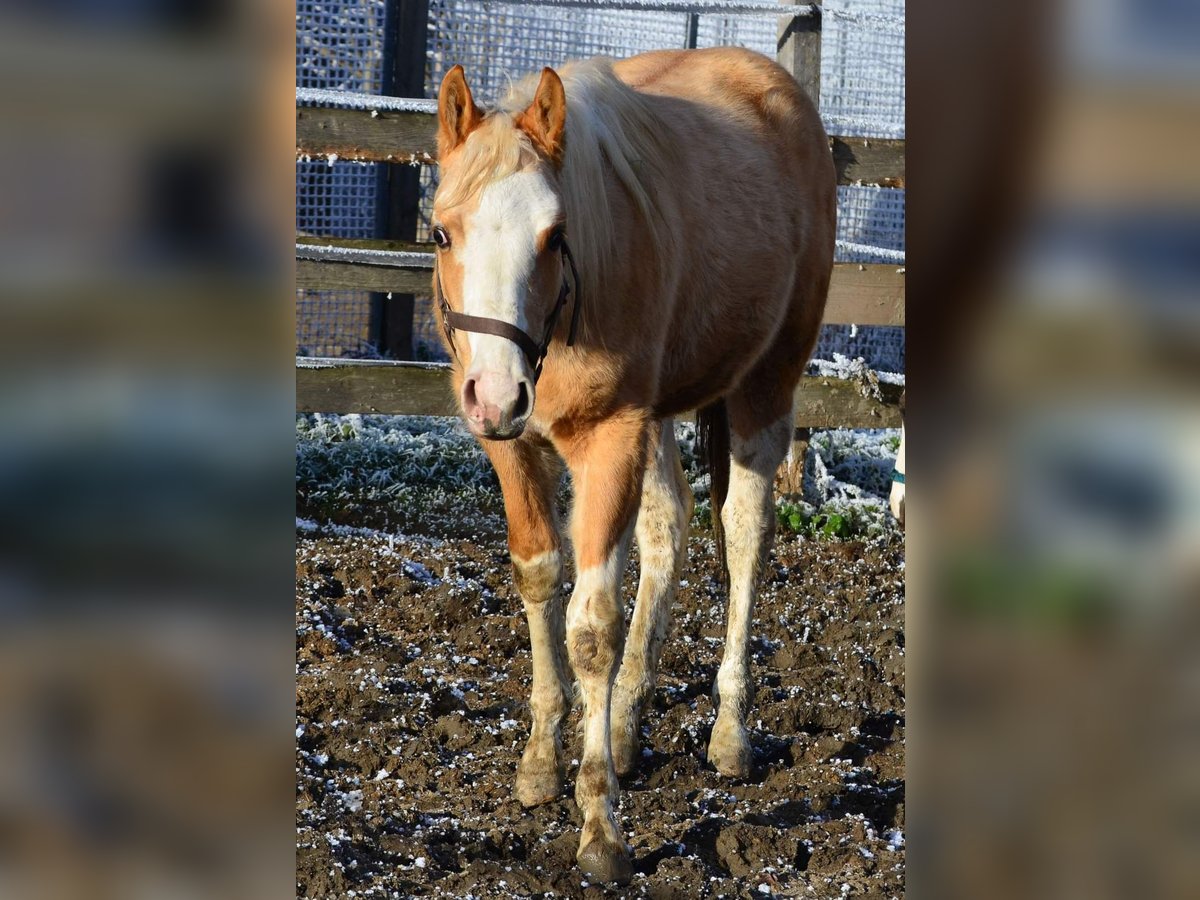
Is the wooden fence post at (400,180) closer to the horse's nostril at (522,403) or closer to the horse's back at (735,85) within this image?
the horse's back at (735,85)

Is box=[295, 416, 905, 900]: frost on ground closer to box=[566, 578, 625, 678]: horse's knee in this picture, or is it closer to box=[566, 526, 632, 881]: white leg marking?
box=[566, 526, 632, 881]: white leg marking

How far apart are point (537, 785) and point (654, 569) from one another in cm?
95

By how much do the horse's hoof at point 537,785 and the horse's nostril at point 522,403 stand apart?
1.29m

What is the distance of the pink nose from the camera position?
2402 mm

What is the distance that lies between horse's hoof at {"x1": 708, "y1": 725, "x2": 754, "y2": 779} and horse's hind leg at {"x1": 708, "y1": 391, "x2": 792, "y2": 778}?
260 millimetres

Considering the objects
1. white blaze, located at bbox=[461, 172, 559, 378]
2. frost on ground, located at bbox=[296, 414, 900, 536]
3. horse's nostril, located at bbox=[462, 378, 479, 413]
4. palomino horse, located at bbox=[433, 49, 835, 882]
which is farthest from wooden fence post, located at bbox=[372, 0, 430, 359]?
horse's nostril, located at bbox=[462, 378, 479, 413]

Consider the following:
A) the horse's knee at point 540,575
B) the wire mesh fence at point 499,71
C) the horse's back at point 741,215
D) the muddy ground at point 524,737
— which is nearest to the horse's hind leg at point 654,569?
the muddy ground at point 524,737

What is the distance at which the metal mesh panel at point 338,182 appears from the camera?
293 inches

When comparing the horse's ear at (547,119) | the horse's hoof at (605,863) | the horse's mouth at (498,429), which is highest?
the horse's ear at (547,119)

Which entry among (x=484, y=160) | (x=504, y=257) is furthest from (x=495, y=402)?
(x=484, y=160)

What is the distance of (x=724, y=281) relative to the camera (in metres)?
3.70
